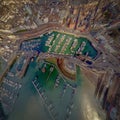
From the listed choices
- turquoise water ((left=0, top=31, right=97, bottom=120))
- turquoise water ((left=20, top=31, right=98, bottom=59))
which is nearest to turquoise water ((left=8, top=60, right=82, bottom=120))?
turquoise water ((left=0, top=31, right=97, bottom=120))

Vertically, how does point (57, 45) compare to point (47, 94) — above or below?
above

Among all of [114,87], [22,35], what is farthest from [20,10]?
[114,87]

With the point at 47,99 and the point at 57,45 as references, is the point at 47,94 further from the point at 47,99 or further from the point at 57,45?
the point at 57,45

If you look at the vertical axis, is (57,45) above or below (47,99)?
above

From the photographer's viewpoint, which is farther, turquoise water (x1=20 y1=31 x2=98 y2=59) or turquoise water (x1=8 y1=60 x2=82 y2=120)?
turquoise water (x1=20 y1=31 x2=98 y2=59)

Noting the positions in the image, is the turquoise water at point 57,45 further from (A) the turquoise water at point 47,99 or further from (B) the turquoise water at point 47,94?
(A) the turquoise water at point 47,99

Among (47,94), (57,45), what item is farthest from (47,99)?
(57,45)

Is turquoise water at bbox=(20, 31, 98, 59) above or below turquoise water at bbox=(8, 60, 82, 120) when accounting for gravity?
above

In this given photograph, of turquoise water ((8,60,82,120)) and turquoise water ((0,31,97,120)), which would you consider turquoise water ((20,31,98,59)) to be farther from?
turquoise water ((8,60,82,120))

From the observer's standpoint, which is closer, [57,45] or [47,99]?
[47,99]

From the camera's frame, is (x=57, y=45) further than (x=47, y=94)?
Yes
